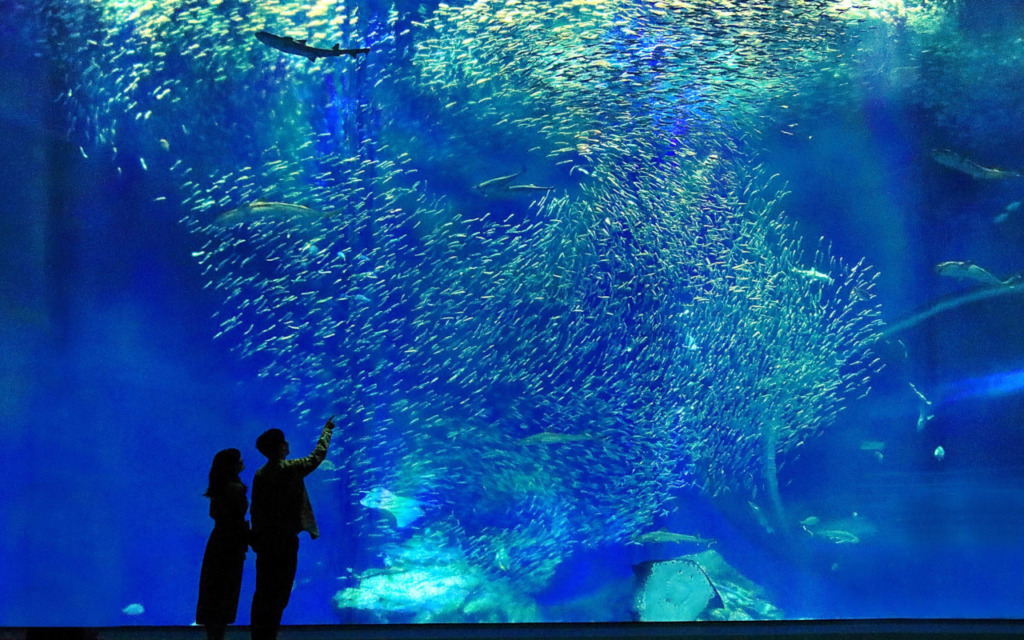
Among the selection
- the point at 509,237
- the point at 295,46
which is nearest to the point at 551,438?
the point at 509,237

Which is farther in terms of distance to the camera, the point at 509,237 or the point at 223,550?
the point at 509,237

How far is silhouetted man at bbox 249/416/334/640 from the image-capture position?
3338 mm

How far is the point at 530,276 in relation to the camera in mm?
7250

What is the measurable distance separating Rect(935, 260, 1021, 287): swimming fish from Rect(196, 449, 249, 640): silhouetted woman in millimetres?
7385

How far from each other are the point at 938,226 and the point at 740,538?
14.6ft

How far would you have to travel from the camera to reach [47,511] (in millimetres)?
7051

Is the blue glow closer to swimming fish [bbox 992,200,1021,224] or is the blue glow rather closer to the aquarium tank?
the aquarium tank

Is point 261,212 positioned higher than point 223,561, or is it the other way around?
point 261,212

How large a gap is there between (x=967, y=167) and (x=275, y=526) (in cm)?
777

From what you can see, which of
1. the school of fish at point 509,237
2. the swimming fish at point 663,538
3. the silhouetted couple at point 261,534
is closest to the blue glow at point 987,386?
the school of fish at point 509,237

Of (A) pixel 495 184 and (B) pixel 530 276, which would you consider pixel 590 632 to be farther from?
(A) pixel 495 184

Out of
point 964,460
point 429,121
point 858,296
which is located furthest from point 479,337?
point 964,460

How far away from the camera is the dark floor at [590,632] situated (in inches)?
169

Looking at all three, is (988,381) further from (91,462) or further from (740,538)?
(91,462)
